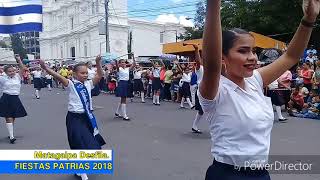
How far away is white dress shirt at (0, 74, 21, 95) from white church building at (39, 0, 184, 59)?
137 feet

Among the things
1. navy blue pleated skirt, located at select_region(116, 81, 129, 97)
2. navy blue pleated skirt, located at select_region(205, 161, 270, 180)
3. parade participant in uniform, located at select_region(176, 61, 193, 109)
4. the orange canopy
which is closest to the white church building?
the orange canopy

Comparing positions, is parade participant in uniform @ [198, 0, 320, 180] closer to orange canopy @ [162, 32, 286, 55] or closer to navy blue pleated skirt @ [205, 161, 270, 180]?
navy blue pleated skirt @ [205, 161, 270, 180]

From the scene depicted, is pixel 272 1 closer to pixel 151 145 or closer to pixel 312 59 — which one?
pixel 312 59

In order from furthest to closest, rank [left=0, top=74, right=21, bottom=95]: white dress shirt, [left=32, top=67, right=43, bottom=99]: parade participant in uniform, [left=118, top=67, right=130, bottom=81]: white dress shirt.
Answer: [left=32, top=67, right=43, bottom=99]: parade participant in uniform < [left=118, top=67, right=130, bottom=81]: white dress shirt < [left=0, top=74, right=21, bottom=95]: white dress shirt

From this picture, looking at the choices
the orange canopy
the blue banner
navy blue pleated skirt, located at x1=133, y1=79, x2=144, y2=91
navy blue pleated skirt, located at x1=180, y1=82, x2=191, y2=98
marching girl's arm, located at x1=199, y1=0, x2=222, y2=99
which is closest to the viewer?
marching girl's arm, located at x1=199, y1=0, x2=222, y2=99

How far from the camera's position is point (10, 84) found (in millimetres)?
9359

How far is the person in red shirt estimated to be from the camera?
40.4 feet

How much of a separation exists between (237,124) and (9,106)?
26.9 ft

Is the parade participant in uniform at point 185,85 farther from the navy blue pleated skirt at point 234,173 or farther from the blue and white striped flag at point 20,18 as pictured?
the navy blue pleated skirt at point 234,173

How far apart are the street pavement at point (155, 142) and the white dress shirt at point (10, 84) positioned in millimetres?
1081

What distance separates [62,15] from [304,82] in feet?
211

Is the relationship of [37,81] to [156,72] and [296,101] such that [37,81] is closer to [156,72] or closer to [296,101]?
[156,72]

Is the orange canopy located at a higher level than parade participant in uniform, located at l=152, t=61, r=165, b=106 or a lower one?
higher

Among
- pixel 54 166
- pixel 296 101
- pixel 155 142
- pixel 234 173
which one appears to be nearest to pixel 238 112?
pixel 234 173
